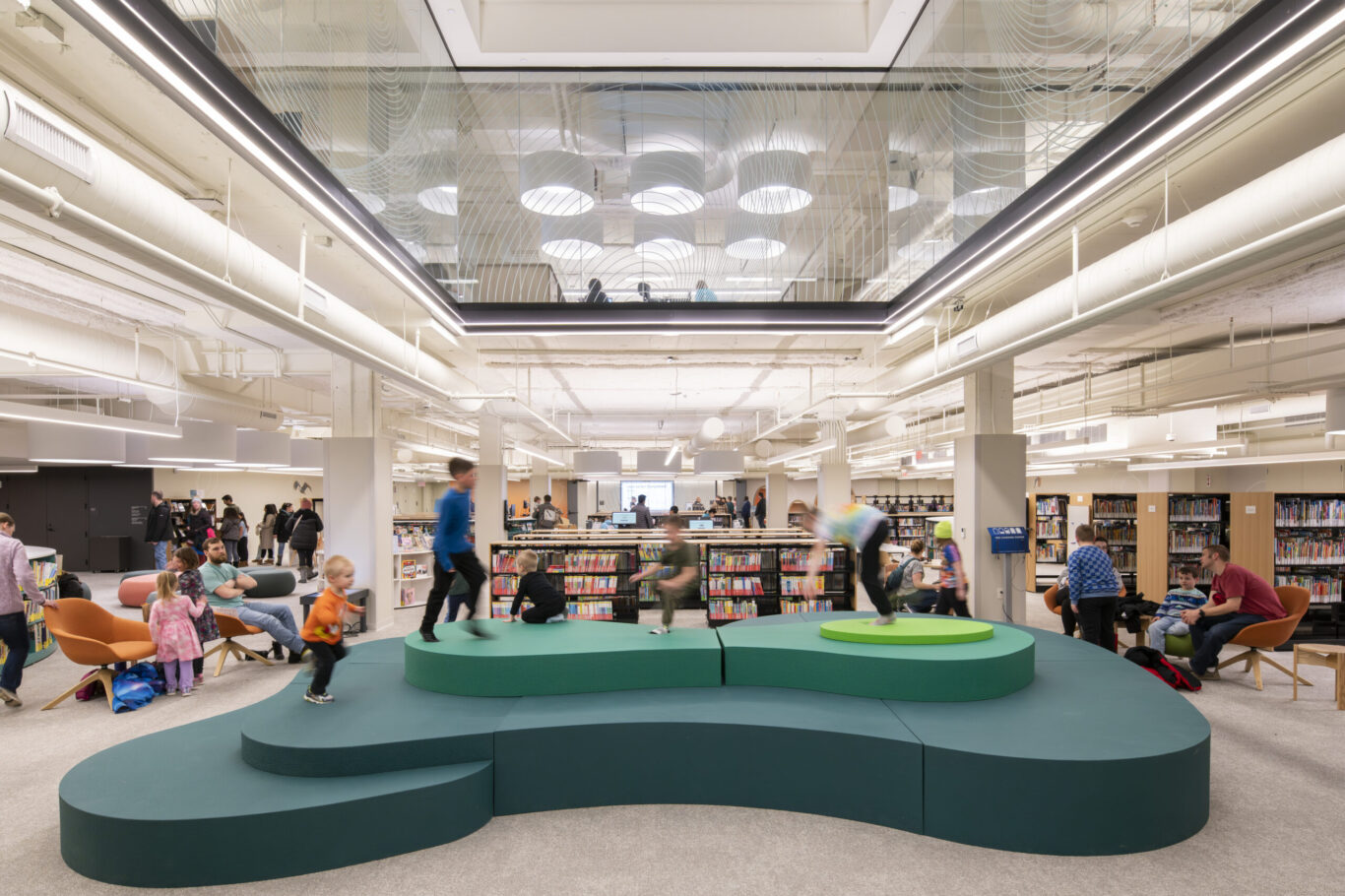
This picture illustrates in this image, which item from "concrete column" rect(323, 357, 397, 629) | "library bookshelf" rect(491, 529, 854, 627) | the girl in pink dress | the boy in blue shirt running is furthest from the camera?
"library bookshelf" rect(491, 529, 854, 627)

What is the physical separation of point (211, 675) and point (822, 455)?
1181 cm

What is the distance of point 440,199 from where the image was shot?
5797mm

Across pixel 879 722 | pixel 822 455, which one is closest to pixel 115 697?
pixel 879 722

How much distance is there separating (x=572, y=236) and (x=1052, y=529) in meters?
13.4

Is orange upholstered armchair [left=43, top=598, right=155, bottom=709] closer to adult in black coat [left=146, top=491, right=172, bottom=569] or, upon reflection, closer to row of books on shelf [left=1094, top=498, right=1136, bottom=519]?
adult in black coat [left=146, top=491, right=172, bottom=569]

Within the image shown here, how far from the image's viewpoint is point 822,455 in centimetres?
1537

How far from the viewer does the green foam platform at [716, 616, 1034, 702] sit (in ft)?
15.2

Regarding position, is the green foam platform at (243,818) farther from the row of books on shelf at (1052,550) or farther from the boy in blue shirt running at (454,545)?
the row of books on shelf at (1052,550)

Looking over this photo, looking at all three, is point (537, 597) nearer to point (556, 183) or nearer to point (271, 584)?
point (556, 183)

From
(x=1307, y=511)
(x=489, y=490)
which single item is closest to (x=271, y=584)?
(x=489, y=490)

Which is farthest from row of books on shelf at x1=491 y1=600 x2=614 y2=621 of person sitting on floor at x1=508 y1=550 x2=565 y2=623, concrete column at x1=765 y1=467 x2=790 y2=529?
concrete column at x1=765 y1=467 x2=790 y2=529

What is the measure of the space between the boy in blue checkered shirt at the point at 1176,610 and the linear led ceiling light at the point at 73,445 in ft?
57.6

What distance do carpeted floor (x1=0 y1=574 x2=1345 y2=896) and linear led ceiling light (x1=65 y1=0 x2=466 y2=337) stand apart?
335cm

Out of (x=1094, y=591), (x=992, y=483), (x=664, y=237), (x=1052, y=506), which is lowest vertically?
(x=1094, y=591)
